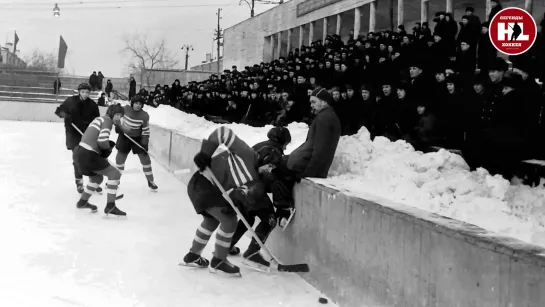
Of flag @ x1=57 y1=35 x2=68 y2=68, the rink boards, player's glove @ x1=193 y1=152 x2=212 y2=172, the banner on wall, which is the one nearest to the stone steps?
flag @ x1=57 y1=35 x2=68 y2=68

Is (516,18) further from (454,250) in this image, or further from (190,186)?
(454,250)

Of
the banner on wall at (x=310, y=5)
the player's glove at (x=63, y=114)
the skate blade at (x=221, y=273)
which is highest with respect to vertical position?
the banner on wall at (x=310, y=5)

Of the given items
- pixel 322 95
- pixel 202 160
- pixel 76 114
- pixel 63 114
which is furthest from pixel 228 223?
pixel 76 114

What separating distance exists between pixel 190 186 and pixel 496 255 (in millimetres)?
3358

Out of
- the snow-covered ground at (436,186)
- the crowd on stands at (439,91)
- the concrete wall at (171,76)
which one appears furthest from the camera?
the concrete wall at (171,76)

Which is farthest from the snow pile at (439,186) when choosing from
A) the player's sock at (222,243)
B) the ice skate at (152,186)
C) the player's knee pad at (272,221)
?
the ice skate at (152,186)

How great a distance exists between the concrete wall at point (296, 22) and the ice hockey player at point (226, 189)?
28.3 ft

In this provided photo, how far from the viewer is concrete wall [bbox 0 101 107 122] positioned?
31.8 metres

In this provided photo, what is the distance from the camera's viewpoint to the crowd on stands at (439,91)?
6355mm

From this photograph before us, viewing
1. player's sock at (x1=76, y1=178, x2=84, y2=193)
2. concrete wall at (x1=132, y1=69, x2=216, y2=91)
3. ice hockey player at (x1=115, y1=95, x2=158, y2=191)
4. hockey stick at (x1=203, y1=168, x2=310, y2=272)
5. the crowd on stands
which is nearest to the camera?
hockey stick at (x1=203, y1=168, x2=310, y2=272)

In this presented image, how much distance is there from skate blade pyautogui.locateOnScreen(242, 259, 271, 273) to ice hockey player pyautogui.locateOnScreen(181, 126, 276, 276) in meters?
0.28

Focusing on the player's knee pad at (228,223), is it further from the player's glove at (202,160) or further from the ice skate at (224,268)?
the player's glove at (202,160)

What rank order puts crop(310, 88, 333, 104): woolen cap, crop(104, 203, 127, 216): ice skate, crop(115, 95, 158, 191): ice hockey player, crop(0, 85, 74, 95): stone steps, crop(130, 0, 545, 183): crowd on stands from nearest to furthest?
crop(310, 88, 333, 104): woolen cap
crop(130, 0, 545, 183): crowd on stands
crop(104, 203, 127, 216): ice skate
crop(115, 95, 158, 191): ice hockey player
crop(0, 85, 74, 95): stone steps

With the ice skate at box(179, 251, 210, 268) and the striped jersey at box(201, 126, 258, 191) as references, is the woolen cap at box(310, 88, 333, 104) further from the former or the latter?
the ice skate at box(179, 251, 210, 268)
